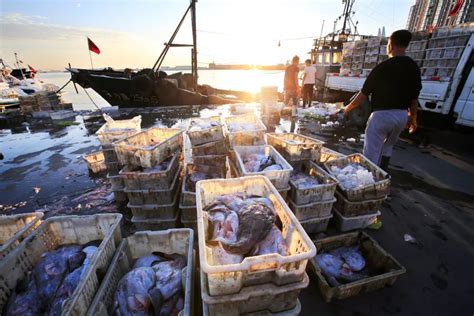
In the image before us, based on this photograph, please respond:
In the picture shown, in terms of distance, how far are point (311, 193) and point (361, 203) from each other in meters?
0.79

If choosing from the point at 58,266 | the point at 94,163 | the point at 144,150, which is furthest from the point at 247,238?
the point at 94,163

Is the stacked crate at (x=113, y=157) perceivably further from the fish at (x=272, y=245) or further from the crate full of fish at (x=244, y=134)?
the fish at (x=272, y=245)

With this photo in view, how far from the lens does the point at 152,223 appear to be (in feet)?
10.9

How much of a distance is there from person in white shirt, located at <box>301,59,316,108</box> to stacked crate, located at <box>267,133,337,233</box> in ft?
25.1

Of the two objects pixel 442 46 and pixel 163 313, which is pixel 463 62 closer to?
pixel 442 46

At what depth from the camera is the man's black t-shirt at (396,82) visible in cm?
329

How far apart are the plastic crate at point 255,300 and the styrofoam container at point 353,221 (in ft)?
6.57

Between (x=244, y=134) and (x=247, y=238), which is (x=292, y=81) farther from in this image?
(x=247, y=238)

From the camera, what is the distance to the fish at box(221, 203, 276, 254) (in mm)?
1656

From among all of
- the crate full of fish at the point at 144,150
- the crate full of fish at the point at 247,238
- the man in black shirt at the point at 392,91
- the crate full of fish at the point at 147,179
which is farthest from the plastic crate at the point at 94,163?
the man in black shirt at the point at 392,91

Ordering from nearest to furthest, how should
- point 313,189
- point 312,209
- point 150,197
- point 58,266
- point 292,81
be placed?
point 58,266
point 313,189
point 312,209
point 150,197
point 292,81

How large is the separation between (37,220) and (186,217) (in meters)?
1.66

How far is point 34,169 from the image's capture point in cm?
545

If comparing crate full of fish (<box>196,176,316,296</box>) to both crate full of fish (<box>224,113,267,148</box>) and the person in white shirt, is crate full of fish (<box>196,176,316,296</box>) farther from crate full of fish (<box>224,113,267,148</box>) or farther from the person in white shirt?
the person in white shirt
